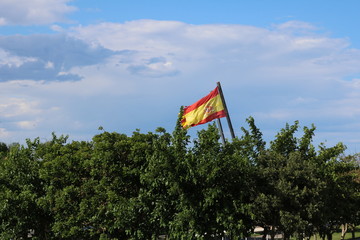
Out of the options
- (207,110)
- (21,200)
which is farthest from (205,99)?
(21,200)

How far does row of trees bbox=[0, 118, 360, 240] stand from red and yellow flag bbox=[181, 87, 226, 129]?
2931 millimetres

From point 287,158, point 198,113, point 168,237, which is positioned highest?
point 198,113

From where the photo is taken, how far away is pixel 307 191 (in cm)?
2123

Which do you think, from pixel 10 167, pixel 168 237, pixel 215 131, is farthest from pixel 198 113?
pixel 10 167

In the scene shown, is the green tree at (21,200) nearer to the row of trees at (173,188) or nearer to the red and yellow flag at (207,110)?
the row of trees at (173,188)

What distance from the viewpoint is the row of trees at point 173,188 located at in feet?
69.5

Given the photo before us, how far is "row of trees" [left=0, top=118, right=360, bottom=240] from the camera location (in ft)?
69.5

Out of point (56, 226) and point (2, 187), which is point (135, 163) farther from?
point (2, 187)

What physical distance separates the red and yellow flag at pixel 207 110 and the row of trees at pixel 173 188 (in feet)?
9.62

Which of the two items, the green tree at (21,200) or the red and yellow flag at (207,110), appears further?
the red and yellow flag at (207,110)

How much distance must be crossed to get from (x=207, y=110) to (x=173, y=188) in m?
7.51

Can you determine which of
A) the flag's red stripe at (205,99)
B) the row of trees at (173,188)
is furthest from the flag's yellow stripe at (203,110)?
the row of trees at (173,188)

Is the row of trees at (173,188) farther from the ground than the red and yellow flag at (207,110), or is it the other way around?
the red and yellow flag at (207,110)

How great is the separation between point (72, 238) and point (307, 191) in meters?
10.2
